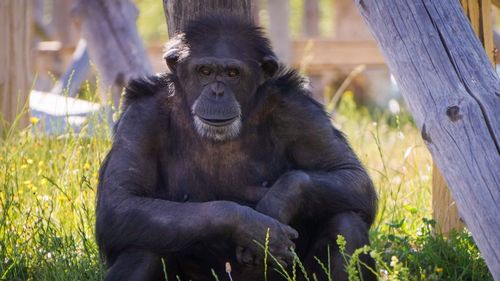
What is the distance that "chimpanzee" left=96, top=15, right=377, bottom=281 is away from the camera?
5.36 meters

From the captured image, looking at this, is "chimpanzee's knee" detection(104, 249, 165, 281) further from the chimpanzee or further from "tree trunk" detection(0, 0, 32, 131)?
"tree trunk" detection(0, 0, 32, 131)

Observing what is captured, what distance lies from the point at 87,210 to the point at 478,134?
291 centimetres

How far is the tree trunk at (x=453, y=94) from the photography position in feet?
13.8

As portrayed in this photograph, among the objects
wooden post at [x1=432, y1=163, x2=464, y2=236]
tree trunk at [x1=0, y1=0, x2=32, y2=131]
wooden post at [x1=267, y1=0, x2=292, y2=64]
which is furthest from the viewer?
wooden post at [x1=267, y1=0, x2=292, y2=64]

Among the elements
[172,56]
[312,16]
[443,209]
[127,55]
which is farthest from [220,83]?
[312,16]

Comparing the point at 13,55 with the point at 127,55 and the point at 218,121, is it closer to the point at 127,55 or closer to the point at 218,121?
the point at 127,55

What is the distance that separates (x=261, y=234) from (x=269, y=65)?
1271 mm

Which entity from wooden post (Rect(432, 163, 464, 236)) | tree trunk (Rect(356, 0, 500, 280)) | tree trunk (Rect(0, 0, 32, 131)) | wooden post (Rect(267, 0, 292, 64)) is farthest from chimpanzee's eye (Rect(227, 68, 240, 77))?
wooden post (Rect(267, 0, 292, 64))

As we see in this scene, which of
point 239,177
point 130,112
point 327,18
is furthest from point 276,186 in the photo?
point 327,18

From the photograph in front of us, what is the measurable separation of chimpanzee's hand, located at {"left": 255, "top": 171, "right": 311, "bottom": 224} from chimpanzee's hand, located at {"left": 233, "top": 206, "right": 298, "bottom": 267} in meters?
0.19

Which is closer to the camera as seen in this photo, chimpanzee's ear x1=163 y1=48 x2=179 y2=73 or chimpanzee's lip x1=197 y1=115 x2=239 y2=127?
chimpanzee's lip x1=197 y1=115 x2=239 y2=127

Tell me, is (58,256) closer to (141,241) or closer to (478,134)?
(141,241)

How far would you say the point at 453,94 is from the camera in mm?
→ 4398

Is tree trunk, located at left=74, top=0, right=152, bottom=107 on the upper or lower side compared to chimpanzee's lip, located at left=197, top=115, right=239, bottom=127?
upper
